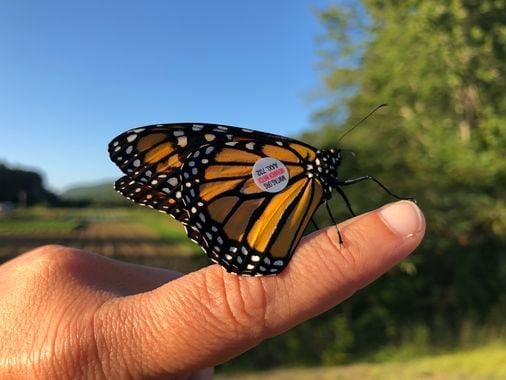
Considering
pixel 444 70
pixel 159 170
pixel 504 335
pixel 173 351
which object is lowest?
pixel 504 335

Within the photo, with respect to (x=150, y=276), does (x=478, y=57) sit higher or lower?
higher


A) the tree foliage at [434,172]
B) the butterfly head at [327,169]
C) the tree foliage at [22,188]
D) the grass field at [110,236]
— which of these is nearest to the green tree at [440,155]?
the tree foliage at [434,172]

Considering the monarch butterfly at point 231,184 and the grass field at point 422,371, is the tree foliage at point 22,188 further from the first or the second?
the monarch butterfly at point 231,184

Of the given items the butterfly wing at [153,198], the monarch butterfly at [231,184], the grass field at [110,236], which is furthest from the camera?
the grass field at [110,236]

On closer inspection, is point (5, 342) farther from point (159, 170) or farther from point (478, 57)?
point (478, 57)

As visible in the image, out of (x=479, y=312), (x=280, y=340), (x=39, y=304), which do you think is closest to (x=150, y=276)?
(x=39, y=304)

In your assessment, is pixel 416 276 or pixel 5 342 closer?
pixel 5 342
